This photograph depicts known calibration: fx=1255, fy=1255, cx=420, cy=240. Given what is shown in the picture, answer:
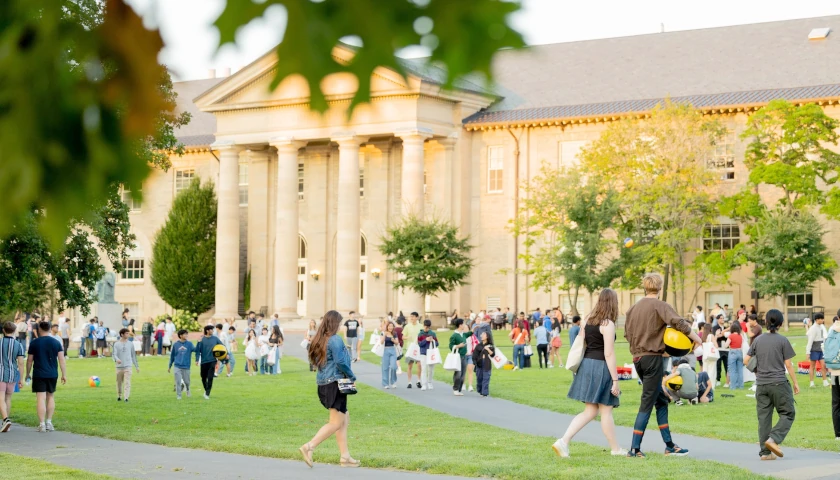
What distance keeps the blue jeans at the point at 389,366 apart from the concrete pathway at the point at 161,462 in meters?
11.4

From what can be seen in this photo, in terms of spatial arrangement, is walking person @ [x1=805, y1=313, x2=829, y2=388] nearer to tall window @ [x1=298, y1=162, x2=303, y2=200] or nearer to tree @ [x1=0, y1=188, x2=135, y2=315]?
tree @ [x1=0, y1=188, x2=135, y2=315]

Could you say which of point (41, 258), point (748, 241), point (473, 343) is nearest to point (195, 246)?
point (748, 241)

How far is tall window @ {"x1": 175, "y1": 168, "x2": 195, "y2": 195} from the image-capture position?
7462cm

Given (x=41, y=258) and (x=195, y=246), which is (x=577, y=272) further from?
(x=41, y=258)

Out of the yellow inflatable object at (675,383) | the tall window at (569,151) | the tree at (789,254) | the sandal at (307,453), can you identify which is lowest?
the sandal at (307,453)

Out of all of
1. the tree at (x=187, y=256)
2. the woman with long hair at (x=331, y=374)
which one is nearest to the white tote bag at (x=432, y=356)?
the woman with long hair at (x=331, y=374)

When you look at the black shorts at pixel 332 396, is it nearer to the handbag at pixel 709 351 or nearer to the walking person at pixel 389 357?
the handbag at pixel 709 351

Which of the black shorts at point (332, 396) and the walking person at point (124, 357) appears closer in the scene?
the black shorts at point (332, 396)

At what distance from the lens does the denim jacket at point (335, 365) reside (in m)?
14.2

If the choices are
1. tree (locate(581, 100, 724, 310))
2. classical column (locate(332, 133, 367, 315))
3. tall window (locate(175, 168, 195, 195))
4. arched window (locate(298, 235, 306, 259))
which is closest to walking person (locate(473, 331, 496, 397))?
tree (locate(581, 100, 724, 310))

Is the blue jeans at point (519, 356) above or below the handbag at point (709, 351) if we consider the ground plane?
below

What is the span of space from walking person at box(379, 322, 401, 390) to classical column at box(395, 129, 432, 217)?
33.1 m

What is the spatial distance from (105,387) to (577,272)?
27666mm

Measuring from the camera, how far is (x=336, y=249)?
68188 mm
